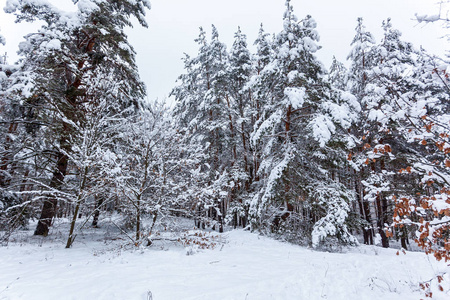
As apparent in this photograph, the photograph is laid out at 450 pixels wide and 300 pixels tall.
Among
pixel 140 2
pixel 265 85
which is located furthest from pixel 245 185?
pixel 140 2

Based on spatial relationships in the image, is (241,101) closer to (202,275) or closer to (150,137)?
(150,137)

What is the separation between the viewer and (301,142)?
10477 millimetres

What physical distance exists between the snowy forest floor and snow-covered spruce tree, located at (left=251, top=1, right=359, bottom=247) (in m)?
2.89

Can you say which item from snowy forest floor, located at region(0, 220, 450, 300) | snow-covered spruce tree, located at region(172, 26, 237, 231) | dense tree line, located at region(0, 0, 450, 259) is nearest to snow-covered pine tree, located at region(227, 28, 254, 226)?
snow-covered spruce tree, located at region(172, 26, 237, 231)

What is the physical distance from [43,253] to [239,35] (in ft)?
55.8

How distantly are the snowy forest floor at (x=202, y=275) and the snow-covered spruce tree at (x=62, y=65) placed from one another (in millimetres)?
2506

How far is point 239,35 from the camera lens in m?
17.0

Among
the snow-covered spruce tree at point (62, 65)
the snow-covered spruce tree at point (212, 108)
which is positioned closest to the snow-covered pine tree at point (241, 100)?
the snow-covered spruce tree at point (212, 108)

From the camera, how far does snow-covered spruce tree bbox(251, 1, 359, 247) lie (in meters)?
9.12

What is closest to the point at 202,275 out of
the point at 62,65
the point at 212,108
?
the point at 62,65

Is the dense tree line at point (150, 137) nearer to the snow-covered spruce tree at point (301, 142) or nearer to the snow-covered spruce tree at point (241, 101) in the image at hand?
the snow-covered spruce tree at point (301, 142)

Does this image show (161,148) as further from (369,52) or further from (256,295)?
(369,52)

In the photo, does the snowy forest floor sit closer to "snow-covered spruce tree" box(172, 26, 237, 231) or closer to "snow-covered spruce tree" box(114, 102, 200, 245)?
"snow-covered spruce tree" box(114, 102, 200, 245)

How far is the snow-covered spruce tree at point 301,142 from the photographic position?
29.9ft
